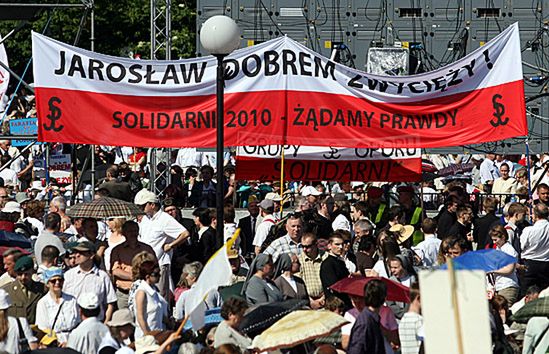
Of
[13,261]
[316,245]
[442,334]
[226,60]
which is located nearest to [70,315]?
[13,261]

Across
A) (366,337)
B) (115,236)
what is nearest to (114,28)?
(115,236)

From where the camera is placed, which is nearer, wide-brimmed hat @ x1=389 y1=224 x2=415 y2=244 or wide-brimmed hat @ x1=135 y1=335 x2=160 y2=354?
wide-brimmed hat @ x1=135 y1=335 x2=160 y2=354

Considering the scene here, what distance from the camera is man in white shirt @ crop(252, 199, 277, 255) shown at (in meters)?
17.2

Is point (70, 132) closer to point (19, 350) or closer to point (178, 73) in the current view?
point (178, 73)

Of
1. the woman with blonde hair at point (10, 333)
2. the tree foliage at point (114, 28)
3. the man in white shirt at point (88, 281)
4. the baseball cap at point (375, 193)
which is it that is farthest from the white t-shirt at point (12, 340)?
the tree foliage at point (114, 28)

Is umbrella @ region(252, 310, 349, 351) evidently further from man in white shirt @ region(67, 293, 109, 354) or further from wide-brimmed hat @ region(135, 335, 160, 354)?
man in white shirt @ region(67, 293, 109, 354)

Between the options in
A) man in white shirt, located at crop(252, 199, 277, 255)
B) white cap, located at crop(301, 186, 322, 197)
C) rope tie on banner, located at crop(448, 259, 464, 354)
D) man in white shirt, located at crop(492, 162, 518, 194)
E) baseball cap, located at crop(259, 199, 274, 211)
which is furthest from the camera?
man in white shirt, located at crop(492, 162, 518, 194)

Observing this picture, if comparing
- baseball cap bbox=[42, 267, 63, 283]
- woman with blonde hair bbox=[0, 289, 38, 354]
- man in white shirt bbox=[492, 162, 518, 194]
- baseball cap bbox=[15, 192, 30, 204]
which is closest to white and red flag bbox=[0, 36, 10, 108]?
baseball cap bbox=[15, 192, 30, 204]

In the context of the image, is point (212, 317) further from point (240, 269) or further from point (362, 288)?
point (240, 269)

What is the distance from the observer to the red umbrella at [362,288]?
1205cm

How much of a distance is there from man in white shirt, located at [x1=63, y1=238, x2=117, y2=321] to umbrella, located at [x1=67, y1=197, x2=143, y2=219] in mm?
2482

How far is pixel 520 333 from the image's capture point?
13.1 meters

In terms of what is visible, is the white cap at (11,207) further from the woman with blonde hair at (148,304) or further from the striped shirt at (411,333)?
the striped shirt at (411,333)

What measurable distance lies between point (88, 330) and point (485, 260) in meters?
3.76
